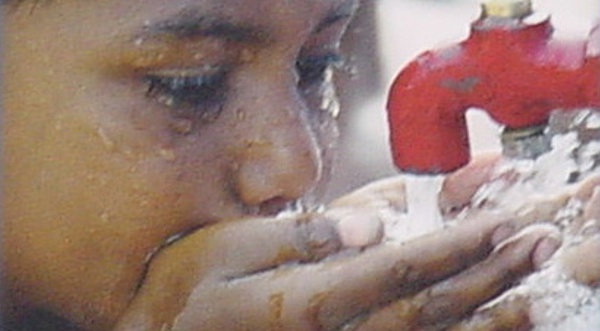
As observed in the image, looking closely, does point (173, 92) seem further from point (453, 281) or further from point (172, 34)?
point (453, 281)

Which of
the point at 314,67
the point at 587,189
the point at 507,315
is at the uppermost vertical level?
the point at 314,67

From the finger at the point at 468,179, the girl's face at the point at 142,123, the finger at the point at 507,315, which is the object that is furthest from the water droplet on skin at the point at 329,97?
the finger at the point at 507,315

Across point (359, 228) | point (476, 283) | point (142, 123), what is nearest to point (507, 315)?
point (476, 283)

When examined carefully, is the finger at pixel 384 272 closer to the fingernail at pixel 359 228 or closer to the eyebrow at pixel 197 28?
the fingernail at pixel 359 228

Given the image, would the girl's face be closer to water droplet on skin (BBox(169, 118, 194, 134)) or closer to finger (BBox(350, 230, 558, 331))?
water droplet on skin (BBox(169, 118, 194, 134))

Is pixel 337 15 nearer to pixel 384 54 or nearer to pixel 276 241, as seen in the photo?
pixel 384 54

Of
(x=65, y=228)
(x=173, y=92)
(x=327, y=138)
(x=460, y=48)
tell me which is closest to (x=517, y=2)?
(x=460, y=48)
